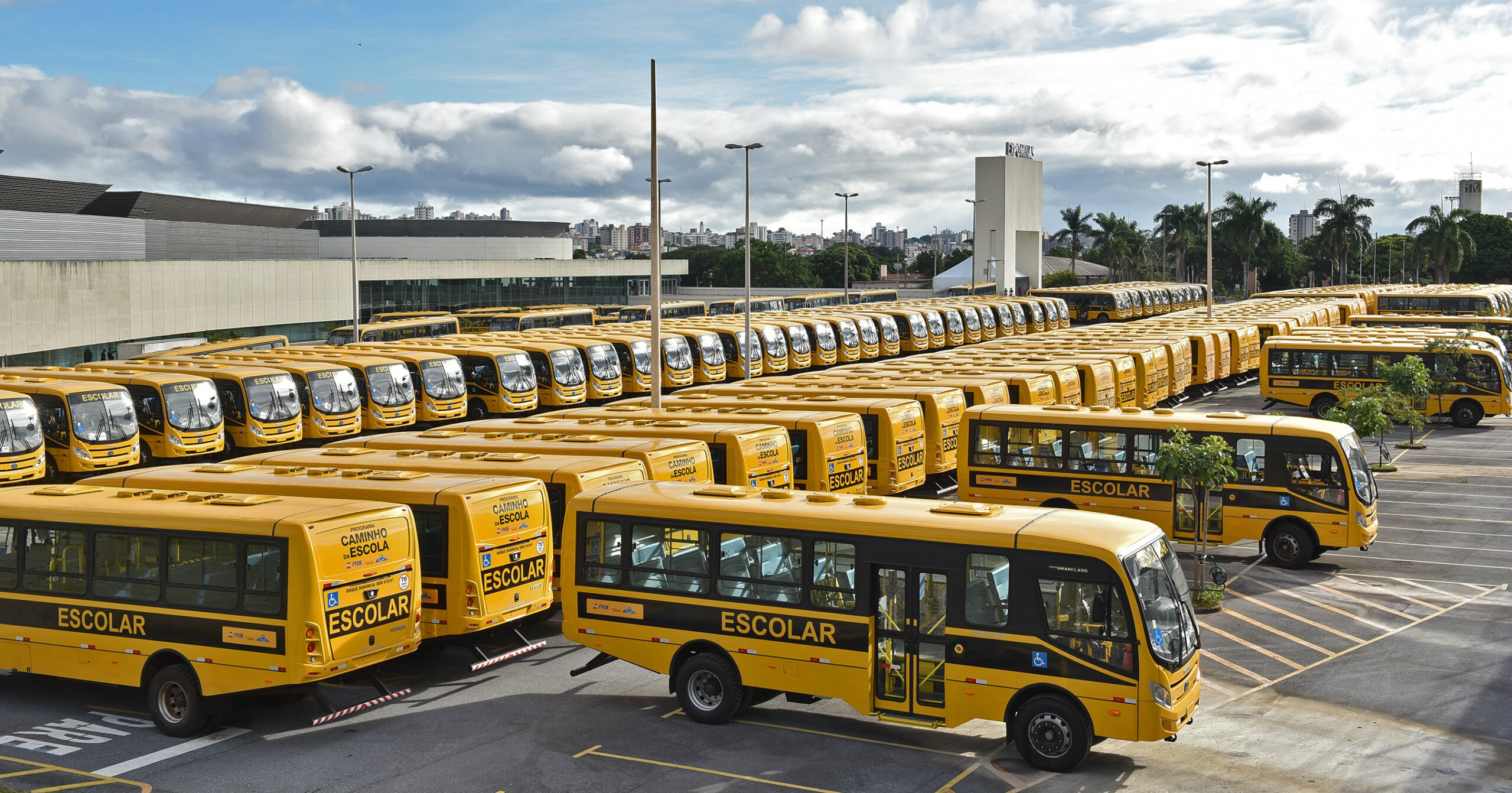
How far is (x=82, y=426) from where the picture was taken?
2967 centimetres

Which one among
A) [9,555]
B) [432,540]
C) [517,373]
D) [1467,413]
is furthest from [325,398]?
[1467,413]

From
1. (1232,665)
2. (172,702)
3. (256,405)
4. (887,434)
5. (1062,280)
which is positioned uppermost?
(1062,280)

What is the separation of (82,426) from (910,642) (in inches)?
910

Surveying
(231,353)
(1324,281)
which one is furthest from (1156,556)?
(1324,281)

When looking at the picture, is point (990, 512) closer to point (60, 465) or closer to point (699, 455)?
point (699, 455)

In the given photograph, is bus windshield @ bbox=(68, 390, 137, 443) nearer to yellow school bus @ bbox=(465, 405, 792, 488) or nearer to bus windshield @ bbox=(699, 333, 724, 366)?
yellow school bus @ bbox=(465, 405, 792, 488)

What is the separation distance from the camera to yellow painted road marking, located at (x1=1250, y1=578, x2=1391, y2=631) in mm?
19781

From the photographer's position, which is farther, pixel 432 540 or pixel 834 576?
pixel 432 540

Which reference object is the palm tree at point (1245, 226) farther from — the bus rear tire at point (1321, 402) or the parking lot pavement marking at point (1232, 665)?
the parking lot pavement marking at point (1232, 665)

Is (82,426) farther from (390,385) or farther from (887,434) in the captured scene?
(887,434)

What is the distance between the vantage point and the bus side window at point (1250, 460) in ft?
78.8

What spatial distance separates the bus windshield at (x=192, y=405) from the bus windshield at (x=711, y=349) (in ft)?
59.7

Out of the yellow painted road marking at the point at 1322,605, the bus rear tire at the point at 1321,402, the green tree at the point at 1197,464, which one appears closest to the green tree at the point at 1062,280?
the bus rear tire at the point at 1321,402

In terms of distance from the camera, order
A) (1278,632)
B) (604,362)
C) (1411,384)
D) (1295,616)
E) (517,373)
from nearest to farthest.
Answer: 1. (1278,632)
2. (1295,616)
3. (1411,384)
4. (517,373)
5. (604,362)
